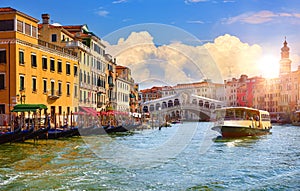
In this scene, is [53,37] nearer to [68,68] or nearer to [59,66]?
[68,68]

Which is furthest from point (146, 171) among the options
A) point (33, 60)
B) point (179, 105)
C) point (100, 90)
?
point (179, 105)

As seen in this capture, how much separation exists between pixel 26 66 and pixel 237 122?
1046cm

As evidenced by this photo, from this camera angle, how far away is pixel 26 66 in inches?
789

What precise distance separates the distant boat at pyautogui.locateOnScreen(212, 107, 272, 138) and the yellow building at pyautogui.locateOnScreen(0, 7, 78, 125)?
812 cm

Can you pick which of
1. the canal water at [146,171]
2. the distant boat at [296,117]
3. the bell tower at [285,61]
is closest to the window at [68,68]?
the canal water at [146,171]

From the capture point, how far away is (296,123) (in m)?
49.2

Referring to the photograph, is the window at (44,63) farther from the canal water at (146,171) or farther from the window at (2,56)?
the canal water at (146,171)

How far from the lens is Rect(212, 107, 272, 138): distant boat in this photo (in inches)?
808

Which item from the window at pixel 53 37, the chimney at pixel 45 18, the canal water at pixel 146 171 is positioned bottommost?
the canal water at pixel 146 171

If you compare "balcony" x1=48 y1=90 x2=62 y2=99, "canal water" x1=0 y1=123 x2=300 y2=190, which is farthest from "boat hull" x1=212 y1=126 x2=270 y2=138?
"balcony" x1=48 y1=90 x2=62 y2=99

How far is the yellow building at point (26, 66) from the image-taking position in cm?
1914

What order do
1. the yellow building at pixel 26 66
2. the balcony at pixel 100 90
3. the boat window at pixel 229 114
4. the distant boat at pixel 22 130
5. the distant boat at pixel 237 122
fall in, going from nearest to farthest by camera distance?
the distant boat at pixel 22 130, the yellow building at pixel 26 66, the distant boat at pixel 237 122, the boat window at pixel 229 114, the balcony at pixel 100 90

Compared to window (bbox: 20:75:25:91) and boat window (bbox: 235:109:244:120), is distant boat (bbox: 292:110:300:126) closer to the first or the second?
boat window (bbox: 235:109:244:120)

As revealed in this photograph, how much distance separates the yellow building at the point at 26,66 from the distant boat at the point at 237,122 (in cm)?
812
